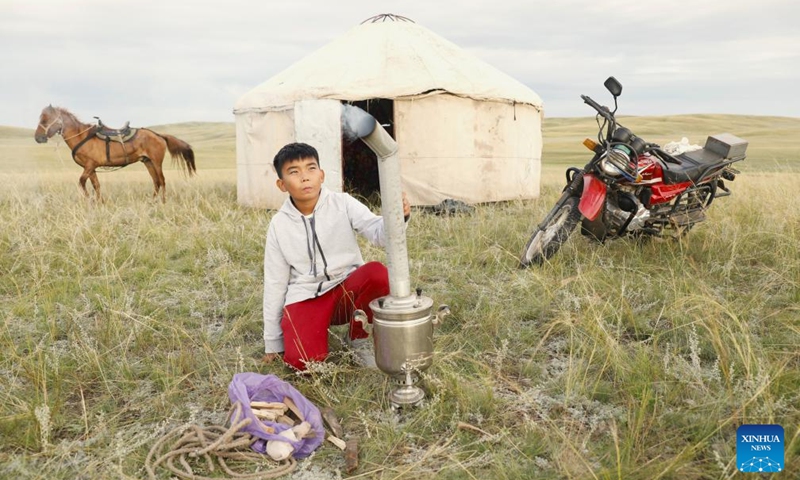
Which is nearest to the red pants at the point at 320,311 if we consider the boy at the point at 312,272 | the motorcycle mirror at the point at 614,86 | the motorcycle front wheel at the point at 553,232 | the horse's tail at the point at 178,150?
the boy at the point at 312,272

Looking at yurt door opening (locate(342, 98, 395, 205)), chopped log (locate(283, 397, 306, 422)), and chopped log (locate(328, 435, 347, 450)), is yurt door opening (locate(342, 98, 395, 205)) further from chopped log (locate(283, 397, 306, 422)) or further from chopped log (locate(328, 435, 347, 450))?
chopped log (locate(328, 435, 347, 450))

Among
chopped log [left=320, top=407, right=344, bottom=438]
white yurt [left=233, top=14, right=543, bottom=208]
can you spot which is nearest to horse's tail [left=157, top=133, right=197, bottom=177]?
white yurt [left=233, top=14, right=543, bottom=208]

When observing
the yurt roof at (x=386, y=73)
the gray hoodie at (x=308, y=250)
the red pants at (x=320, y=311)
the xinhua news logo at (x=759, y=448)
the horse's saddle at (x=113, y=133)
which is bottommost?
the xinhua news logo at (x=759, y=448)

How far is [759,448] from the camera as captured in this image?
1.53 metres

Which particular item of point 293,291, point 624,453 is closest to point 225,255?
point 293,291

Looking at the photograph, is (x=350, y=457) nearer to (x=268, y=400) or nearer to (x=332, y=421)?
(x=332, y=421)

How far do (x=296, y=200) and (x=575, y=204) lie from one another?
207cm

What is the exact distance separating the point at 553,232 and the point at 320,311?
1893 millimetres

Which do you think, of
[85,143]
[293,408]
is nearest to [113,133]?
[85,143]

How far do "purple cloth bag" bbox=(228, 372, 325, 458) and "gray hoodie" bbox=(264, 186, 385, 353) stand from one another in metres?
0.44

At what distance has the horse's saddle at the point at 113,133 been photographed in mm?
7125

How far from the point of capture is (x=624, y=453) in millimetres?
1631

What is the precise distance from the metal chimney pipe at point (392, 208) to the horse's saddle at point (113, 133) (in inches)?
255

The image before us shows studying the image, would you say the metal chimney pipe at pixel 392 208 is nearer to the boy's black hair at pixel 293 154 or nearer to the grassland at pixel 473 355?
the grassland at pixel 473 355
